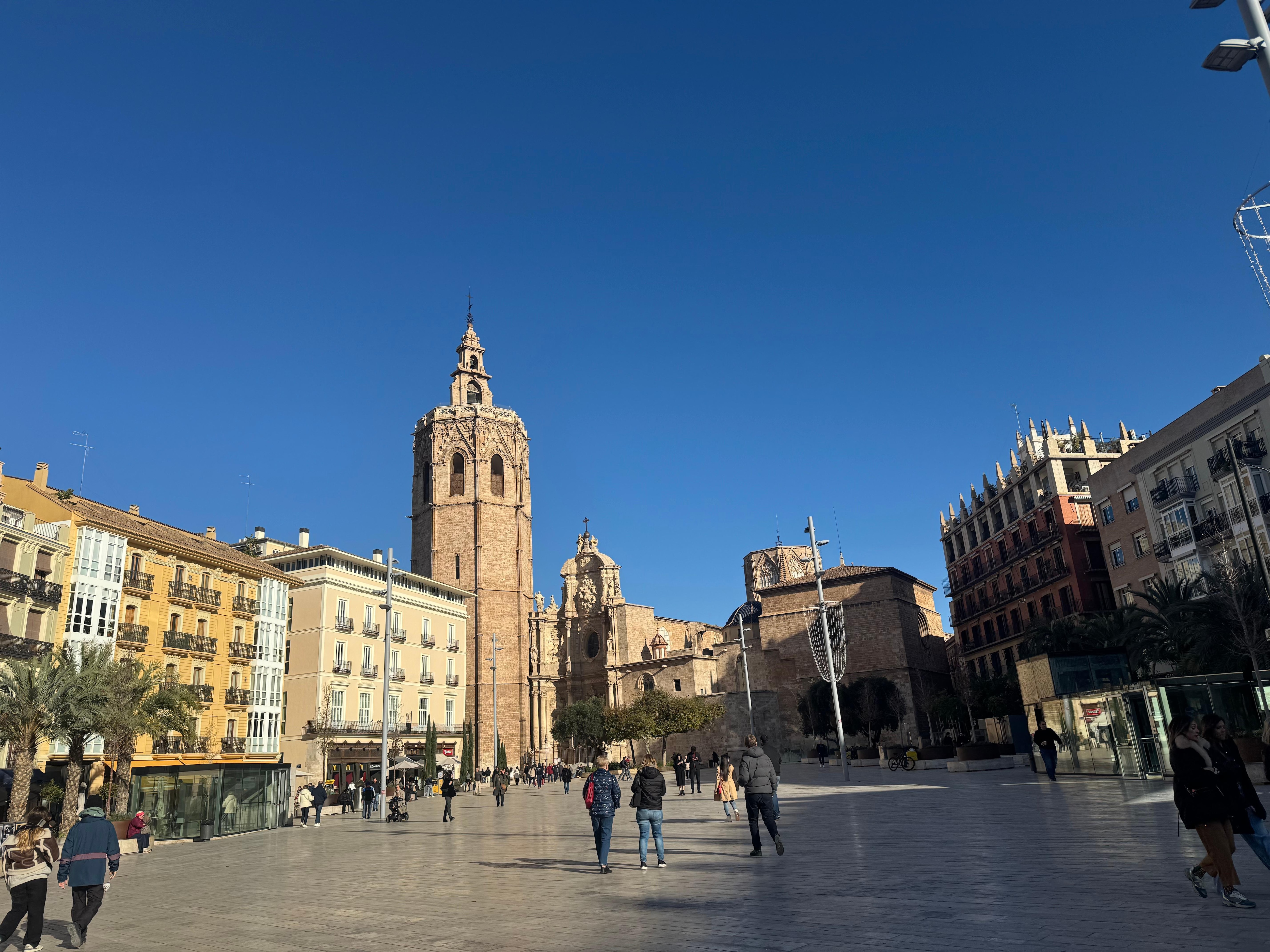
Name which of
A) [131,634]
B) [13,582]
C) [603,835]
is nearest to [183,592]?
[131,634]

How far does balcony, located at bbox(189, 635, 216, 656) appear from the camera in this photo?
37.3 metres

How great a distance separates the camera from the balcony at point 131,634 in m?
34.5

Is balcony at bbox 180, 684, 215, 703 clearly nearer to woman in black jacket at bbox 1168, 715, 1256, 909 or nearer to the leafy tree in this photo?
the leafy tree

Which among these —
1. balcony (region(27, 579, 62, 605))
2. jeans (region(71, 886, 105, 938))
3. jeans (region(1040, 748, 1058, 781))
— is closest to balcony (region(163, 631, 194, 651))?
balcony (region(27, 579, 62, 605))

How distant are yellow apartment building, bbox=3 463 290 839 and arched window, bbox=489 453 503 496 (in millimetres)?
36766

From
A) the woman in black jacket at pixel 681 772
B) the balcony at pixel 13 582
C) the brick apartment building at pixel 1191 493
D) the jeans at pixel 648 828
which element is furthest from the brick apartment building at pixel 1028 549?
the balcony at pixel 13 582

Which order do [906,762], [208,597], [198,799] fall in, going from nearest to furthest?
[198,799] → [208,597] → [906,762]

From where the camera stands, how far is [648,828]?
11.5 meters

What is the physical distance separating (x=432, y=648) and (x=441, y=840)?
39.4 metres

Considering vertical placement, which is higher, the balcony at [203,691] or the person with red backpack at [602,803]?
the balcony at [203,691]

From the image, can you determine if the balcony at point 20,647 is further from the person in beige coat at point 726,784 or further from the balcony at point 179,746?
the person in beige coat at point 726,784

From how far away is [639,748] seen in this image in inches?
2648

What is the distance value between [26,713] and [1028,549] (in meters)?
51.2

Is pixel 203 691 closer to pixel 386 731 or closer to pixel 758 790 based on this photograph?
pixel 386 731
